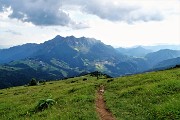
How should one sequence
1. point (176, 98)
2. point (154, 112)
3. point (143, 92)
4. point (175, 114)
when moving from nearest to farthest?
1. point (175, 114)
2. point (154, 112)
3. point (176, 98)
4. point (143, 92)

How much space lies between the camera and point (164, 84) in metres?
43.8

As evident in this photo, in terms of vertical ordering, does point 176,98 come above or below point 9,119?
above

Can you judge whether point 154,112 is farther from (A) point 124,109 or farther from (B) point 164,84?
(B) point 164,84

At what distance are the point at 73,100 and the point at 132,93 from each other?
28.8ft

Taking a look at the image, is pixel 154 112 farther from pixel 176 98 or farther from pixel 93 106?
pixel 93 106

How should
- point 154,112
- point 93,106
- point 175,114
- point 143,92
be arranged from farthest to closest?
point 143,92
point 93,106
point 154,112
point 175,114

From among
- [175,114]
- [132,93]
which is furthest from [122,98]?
[175,114]

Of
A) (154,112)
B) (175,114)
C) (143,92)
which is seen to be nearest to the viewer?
(175,114)

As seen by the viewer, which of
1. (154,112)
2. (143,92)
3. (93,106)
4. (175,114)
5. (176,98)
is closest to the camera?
(175,114)

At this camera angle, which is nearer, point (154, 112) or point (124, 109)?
point (154, 112)

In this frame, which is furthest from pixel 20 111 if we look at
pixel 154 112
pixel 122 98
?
pixel 154 112

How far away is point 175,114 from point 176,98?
5871 millimetres

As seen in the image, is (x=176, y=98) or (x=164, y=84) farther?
(x=164, y=84)

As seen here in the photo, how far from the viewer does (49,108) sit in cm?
4050
